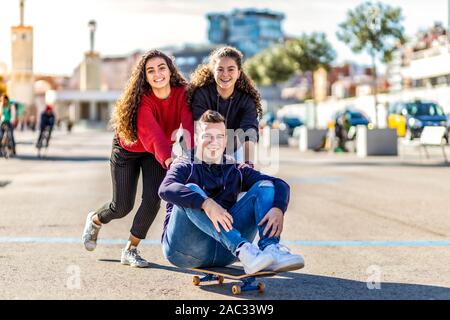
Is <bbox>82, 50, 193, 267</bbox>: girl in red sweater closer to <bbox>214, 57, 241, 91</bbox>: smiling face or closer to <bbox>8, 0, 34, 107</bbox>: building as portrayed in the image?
<bbox>214, 57, 241, 91</bbox>: smiling face

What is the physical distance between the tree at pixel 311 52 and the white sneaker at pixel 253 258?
47904 mm

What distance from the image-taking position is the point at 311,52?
53062mm

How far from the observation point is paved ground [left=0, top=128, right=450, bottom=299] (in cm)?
538

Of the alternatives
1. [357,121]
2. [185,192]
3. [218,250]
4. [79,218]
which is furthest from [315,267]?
[357,121]

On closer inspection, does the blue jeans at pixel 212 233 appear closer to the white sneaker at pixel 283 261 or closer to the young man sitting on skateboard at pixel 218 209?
the young man sitting on skateboard at pixel 218 209

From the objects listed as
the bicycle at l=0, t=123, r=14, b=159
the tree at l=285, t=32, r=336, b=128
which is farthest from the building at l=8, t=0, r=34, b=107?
the bicycle at l=0, t=123, r=14, b=159

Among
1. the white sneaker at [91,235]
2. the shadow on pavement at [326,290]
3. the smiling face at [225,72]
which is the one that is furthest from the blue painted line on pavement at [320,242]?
the smiling face at [225,72]

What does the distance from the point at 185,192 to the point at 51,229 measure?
404 centimetres

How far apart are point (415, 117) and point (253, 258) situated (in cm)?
3105

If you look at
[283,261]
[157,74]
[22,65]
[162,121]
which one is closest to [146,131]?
[162,121]

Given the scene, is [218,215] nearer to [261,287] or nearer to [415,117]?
→ [261,287]
